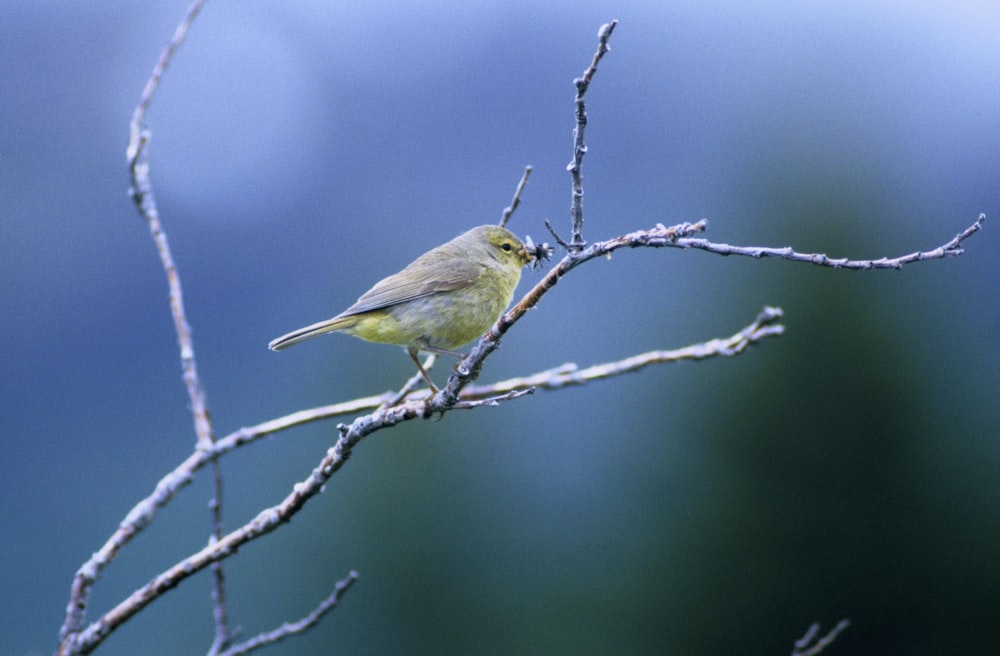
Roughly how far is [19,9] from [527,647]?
126069 millimetres

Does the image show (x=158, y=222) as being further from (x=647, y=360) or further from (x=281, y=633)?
(x=647, y=360)

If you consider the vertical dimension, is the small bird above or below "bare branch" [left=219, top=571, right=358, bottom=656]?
above

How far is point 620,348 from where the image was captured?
960 inches

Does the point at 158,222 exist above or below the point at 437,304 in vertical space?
below

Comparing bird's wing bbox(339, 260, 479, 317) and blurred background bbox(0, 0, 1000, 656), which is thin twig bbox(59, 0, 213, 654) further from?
blurred background bbox(0, 0, 1000, 656)

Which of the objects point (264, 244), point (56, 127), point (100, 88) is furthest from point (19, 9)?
point (264, 244)

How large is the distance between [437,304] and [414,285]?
214mm

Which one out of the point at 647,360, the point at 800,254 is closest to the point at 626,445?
the point at 647,360

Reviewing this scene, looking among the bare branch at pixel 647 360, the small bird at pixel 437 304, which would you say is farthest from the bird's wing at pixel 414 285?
the bare branch at pixel 647 360

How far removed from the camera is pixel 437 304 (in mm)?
5516

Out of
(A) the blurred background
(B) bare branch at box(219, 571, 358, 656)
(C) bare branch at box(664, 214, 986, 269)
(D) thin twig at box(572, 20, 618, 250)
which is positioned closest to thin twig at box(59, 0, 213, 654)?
(B) bare branch at box(219, 571, 358, 656)

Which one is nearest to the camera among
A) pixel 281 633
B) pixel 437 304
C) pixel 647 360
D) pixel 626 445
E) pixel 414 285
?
pixel 281 633

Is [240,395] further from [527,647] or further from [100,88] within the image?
[100,88]

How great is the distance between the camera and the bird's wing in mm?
5527
